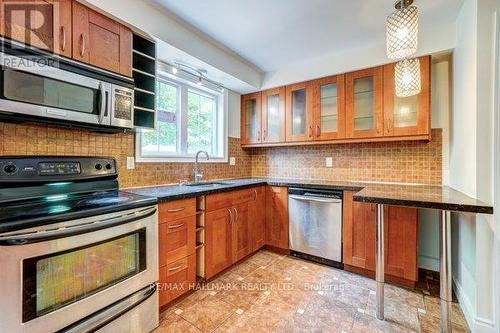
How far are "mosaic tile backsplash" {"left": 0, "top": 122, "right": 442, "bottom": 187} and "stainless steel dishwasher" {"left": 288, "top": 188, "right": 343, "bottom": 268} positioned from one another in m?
0.63

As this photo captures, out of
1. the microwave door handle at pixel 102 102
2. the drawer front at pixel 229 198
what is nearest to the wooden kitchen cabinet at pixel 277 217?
the drawer front at pixel 229 198

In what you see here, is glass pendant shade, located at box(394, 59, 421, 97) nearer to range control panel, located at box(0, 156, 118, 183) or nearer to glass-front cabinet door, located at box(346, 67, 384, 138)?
glass-front cabinet door, located at box(346, 67, 384, 138)

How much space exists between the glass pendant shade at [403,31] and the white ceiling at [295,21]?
0.59m

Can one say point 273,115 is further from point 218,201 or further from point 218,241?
point 218,241

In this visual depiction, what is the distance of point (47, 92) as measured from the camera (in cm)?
135

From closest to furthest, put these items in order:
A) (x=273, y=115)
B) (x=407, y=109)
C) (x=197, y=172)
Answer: (x=407, y=109)
(x=197, y=172)
(x=273, y=115)

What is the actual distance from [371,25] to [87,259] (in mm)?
2848

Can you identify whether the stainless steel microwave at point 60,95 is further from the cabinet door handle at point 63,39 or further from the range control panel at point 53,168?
the range control panel at point 53,168

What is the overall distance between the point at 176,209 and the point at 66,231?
767 mm

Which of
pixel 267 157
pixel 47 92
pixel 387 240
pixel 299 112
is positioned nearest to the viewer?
pixel 47 92

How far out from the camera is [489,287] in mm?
1511

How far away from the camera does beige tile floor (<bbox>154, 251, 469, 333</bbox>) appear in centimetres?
165

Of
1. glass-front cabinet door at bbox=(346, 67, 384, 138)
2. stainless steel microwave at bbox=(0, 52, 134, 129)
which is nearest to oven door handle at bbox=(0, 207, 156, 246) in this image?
stainless steel microwave at bbox=(0, 52, 134, 129)

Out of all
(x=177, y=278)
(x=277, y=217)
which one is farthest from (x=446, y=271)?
(x=177, y=278)
